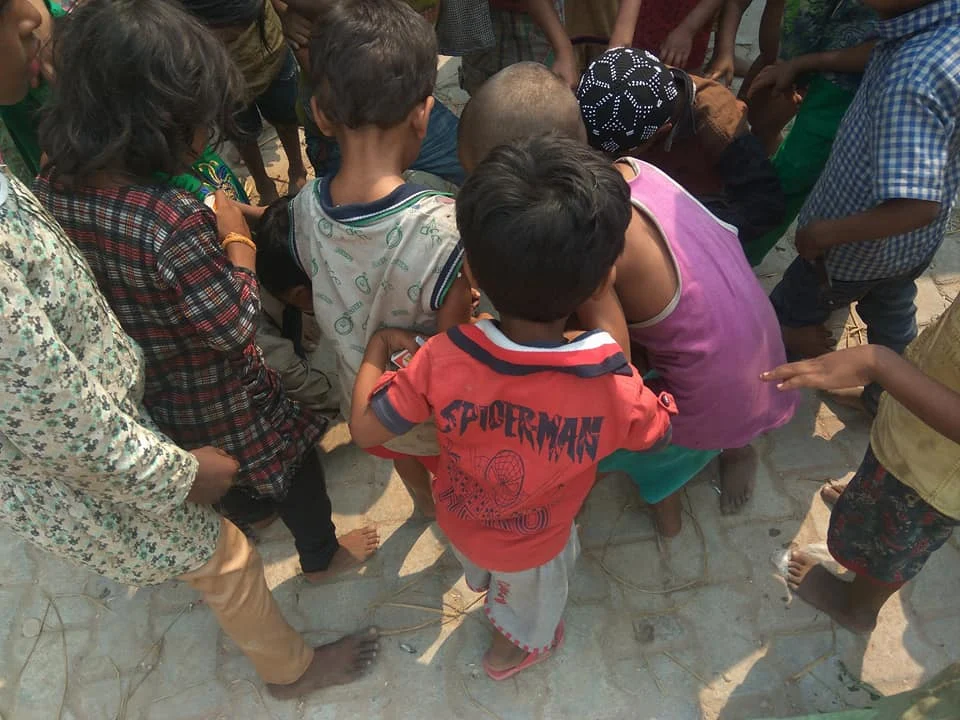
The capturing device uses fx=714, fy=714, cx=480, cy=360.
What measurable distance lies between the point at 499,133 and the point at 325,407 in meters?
1.44

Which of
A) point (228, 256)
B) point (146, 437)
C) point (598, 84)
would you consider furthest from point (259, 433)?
point (598, 84)

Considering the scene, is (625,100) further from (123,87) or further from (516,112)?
(123,87)

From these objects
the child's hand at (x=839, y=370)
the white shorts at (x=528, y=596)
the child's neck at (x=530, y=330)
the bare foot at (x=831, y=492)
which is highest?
the child's neck at (x=530, y=330)

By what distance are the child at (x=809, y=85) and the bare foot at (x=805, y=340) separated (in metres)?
0.37

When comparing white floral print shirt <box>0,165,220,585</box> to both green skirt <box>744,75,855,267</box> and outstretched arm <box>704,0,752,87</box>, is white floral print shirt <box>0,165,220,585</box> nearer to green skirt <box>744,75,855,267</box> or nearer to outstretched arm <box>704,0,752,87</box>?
green skirt <box>744,75,855,267</box>

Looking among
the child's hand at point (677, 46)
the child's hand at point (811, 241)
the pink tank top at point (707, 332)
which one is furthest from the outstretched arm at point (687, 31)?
the pink tank top at point (707, 332)

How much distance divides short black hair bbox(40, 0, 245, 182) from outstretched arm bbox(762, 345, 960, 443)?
1.36m

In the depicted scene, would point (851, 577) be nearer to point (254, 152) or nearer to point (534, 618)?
point (534, 618)

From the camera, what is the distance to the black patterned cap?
197 cm

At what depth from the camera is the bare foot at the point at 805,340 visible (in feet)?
9.36

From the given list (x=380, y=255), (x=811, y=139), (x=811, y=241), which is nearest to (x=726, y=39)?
(x=811, y=139)

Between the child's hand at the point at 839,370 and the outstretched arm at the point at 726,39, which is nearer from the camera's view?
the child's hand at the point at 839,370

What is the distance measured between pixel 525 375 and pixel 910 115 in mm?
1272

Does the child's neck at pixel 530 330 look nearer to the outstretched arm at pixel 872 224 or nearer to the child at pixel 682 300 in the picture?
the child at pixel 682 300
